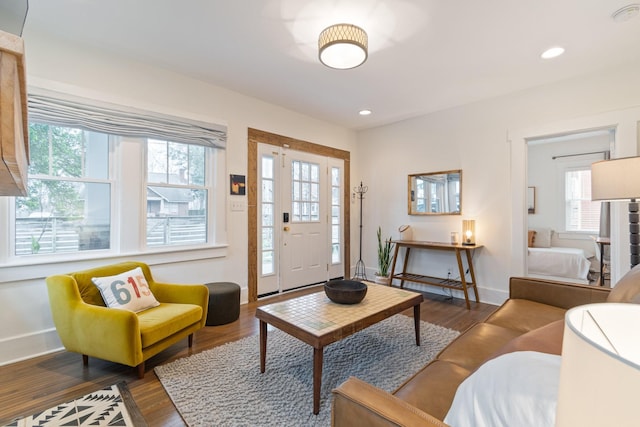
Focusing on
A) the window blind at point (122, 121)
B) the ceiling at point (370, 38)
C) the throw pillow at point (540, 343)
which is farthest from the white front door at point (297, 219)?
the throw pillow at point (540, 343)

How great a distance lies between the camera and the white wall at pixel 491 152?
2.96 metres

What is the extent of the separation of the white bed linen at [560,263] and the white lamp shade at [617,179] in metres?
2.23

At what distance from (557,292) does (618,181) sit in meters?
0.97

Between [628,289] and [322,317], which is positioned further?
[322,317]

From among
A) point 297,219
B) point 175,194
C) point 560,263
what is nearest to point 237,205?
point 175,194

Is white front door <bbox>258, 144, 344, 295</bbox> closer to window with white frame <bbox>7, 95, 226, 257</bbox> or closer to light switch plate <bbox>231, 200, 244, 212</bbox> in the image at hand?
light switch plate <bbox>231, 200, 244, 212</bbox>

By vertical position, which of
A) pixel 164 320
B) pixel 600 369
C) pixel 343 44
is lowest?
pixel 164 320

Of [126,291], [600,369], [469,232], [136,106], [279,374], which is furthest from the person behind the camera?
[469,232]

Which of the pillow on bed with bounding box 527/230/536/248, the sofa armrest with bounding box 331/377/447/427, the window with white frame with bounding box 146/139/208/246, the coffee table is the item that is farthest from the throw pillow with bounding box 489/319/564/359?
the pillow on bed with bounding box 527/230/536/248

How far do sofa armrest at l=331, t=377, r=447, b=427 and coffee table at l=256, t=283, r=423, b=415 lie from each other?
28.8 inches

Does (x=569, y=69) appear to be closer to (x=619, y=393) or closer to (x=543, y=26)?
(x=543, y=26)

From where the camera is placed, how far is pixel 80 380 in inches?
77.8

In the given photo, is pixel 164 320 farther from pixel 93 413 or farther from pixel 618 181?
pixel 618 181

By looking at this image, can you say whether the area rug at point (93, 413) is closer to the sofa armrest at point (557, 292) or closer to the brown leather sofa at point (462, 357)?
the brown leather sofa at point (462, 357)
